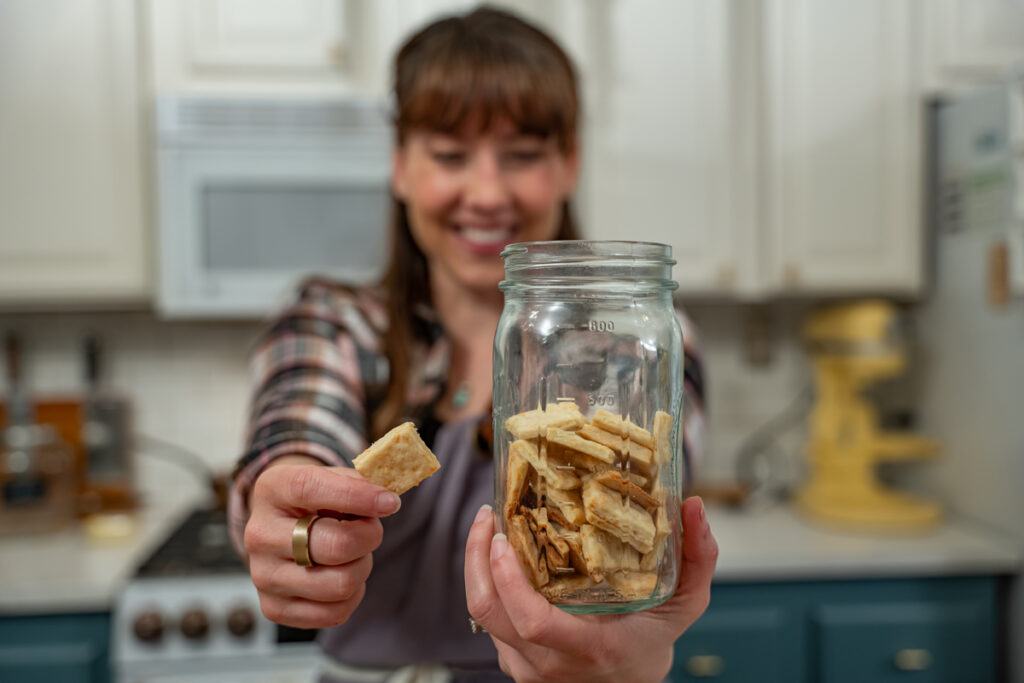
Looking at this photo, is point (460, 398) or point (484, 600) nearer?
point (484, 600)

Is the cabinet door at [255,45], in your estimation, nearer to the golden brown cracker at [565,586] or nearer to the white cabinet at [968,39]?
→ the white cabinet at [968,39]

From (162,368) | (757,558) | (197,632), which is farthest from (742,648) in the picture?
(162,368)

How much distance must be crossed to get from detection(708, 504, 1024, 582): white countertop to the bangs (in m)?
1.18

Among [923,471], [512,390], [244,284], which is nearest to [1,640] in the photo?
[244,284]

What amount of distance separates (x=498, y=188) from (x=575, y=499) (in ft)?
1.49

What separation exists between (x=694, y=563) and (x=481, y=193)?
1.46 ft

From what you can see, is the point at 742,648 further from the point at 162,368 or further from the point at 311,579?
the point at 162,368

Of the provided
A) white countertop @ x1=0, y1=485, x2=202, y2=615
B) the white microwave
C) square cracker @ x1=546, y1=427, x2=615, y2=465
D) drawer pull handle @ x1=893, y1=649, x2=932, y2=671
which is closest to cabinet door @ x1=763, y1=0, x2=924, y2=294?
drawer pull handle @ x1=893, y1=649, x2=932, y2=671

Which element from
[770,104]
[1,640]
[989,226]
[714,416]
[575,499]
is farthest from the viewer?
[714,416]

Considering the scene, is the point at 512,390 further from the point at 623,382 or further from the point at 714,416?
the point at 714,416

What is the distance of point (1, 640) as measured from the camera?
1.59 meters

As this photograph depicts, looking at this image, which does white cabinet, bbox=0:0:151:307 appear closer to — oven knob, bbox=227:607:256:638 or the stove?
the stove

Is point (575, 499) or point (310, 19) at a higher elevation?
point (310, 19)

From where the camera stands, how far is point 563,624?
1.24 ft
